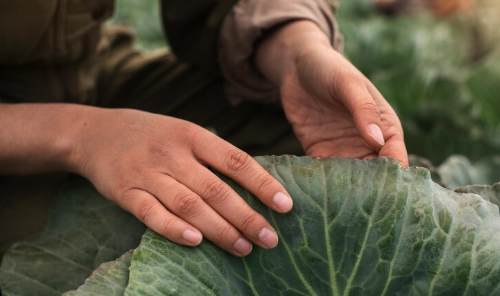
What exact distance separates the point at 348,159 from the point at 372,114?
101 millimetres

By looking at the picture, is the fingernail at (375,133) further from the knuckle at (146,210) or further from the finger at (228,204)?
the knuckle at (146,210)

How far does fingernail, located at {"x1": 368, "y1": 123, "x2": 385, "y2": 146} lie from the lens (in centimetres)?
87

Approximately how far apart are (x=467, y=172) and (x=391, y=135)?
1.52ft

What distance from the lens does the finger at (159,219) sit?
0.78 m

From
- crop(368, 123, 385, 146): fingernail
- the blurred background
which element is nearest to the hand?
crop(368, 123, 385, 146): fingernail

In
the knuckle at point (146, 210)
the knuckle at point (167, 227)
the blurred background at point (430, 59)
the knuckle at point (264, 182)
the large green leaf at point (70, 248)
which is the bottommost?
the blurred background at point (430, 59)

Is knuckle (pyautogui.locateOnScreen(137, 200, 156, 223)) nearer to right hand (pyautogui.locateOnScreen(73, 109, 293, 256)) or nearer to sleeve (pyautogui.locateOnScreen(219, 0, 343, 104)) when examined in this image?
right hand (pyautogui.locateOnScreen(73, 109, 293, 256))

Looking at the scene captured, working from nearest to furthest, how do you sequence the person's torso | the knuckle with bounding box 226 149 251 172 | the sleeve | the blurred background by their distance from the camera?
the knuckle with bounding box 226 149 251 172 < the person's torso < the sleeve < the blurred background

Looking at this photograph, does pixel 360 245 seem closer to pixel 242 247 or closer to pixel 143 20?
pixel 242 247

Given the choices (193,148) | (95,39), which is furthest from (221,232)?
(95,39)

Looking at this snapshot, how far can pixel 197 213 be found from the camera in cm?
81

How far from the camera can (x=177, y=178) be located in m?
0.85

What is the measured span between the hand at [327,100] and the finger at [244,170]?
16cm

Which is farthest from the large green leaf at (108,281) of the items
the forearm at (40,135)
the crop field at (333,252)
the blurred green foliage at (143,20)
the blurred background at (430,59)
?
the blurred green foliage at (143,20)
